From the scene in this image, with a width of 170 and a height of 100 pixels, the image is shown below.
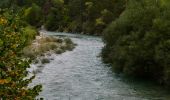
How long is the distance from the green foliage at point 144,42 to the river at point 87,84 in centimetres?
154

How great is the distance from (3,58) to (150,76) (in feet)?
104

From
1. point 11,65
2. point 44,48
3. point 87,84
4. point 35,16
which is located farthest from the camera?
point 35,16

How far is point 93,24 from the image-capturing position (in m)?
118

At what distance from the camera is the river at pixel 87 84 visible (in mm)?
34969

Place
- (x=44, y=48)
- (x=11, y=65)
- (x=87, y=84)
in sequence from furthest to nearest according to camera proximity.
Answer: (x=44, y=48) → (x=87, y=84) → (x=11, y=65)

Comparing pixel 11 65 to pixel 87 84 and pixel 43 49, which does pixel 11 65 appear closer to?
pixel 87 84

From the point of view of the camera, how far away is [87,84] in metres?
39.9

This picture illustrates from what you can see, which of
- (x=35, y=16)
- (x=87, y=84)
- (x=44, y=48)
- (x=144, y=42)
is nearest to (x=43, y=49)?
(x=44, y=48)

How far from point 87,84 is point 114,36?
1226 centimetres

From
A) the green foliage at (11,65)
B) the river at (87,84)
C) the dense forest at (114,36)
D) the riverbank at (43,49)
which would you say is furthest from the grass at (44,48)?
the green foliage at (11,65)

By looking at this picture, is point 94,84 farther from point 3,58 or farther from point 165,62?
point 3,58

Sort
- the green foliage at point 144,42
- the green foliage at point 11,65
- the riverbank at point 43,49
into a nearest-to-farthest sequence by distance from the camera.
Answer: the green foliage at point 11,65 → the green foliage at point 144,42 → the riverbank at point 43,49

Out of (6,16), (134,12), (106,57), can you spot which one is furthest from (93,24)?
(6,16)

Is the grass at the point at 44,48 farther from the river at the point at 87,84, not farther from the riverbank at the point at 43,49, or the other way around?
the river at the point at 87,84
